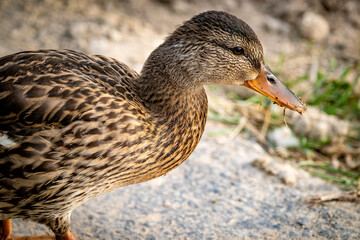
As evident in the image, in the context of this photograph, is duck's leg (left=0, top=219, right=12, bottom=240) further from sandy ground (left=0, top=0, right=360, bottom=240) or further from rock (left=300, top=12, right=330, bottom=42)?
rock (left=300, top=12, right=330, bottom=42)

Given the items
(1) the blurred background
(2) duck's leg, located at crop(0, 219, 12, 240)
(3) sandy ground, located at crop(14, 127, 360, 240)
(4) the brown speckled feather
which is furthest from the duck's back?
(1) the blurred background

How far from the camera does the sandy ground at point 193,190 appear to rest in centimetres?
306

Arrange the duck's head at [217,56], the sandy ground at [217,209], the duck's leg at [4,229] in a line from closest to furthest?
the duck's head at [217,56] < the duck's leg at [4,229] < the sandy ground at [217,209]

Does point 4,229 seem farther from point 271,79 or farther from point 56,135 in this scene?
point 271,79

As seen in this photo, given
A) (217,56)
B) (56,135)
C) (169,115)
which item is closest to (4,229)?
(56,135)

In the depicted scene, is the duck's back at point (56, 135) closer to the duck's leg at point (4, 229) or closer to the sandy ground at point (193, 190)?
the duck's leg at point (4, 229)

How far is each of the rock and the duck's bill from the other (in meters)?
3.15

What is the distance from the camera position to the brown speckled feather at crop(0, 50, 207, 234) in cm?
231

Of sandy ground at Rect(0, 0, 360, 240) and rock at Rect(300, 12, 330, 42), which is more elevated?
rock at Rect(300, 12, 330, 42)

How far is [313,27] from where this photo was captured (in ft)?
18.2

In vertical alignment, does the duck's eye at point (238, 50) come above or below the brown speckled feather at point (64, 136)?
above


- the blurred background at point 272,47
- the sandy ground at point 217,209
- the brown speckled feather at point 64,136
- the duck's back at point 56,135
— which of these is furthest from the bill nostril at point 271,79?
the blurred background at point 272,47

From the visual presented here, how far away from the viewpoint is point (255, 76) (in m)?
2.74

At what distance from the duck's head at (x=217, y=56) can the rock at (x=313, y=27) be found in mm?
3159
